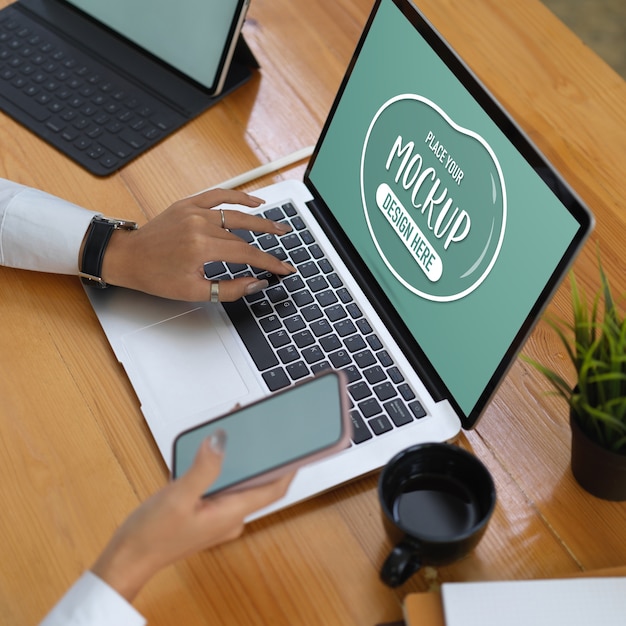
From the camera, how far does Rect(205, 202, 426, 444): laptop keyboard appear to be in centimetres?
79

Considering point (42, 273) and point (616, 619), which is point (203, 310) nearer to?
point (42, 273)

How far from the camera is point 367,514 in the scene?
2.45 feet

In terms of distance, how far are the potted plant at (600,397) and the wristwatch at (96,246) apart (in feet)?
1.51

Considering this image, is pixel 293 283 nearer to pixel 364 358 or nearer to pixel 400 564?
pixel 364 358

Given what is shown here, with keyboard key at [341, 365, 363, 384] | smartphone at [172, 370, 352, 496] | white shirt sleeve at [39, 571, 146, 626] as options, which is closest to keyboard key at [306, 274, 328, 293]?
keyboard key at [341, 365, 363, 384]

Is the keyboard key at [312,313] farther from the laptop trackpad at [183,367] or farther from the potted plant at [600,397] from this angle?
the potted plant at [600,397]

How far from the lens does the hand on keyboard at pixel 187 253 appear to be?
85cm

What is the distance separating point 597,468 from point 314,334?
296 mm

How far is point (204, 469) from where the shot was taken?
23.3 inches

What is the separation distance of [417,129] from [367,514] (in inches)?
14.7

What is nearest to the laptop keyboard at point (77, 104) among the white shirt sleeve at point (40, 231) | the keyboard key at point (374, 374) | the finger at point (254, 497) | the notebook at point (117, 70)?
the notebook at point (117, 70)

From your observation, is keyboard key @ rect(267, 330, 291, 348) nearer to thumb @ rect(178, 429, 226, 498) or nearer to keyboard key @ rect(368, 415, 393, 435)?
keyboard key @ rect(368, 415, 393, 435)

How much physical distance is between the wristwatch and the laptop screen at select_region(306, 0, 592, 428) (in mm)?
238

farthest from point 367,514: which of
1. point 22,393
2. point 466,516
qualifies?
point 22,393
